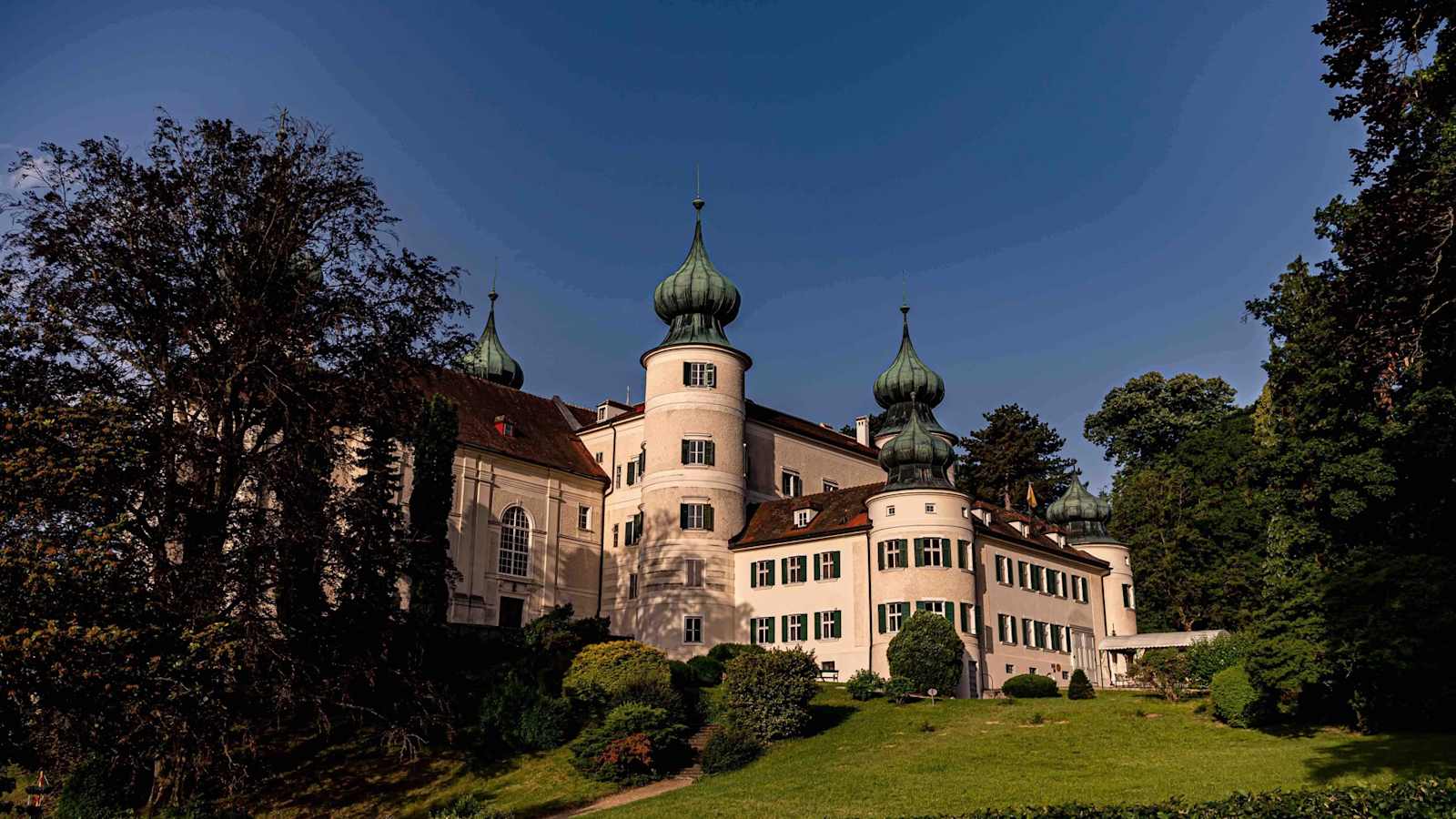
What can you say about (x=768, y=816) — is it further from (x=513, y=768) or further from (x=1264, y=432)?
(x=1264, y=432)

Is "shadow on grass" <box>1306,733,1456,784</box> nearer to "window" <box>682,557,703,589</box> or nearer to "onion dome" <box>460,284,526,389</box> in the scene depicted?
"window" <box>682,557,703,589</box>

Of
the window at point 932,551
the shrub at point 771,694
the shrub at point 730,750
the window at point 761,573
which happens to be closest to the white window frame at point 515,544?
the window at point 761,573

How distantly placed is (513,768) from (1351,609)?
2119 cm

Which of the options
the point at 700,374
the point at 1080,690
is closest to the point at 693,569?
the point at 700,374

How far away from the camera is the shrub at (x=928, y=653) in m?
40.0

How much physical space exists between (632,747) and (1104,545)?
3537 cm

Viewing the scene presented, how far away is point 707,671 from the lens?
4206cm

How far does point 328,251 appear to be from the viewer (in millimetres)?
25703

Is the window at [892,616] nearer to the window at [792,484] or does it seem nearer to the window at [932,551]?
the window at [932,551]

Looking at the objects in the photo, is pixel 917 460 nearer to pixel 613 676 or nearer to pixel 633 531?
pixel 633 531

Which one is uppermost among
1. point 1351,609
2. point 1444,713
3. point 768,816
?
point 1351,609

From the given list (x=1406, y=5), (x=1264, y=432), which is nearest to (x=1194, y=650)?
(x=1264, y=432)

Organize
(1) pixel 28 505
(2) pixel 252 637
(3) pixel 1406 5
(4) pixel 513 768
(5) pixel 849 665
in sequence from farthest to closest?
(5) pixel 849 665 < (4) pixel 513 768 < (2) pixel 252 637 < (1) pixel 28 505 < (3) pixel 1406 5

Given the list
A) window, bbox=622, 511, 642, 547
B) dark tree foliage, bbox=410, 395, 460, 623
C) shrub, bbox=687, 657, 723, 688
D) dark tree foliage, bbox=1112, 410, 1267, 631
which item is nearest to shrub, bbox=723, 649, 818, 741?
shrub, bbox=687, 657, 723, 688
